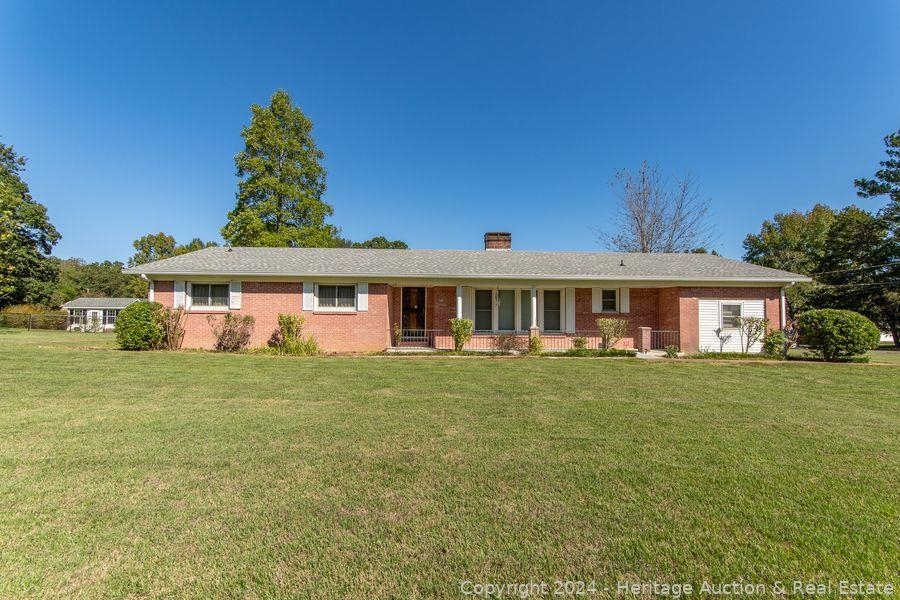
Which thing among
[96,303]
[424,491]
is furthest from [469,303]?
[96,303]

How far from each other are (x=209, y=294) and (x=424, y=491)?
14.5 m

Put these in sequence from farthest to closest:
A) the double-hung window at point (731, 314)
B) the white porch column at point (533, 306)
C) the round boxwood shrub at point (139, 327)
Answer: the double-hung window at point (731, 314), the white porch column at point (533, 306), the round boxwood shrub at point (139, 327)

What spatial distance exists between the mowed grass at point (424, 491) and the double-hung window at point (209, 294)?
25.7 feet

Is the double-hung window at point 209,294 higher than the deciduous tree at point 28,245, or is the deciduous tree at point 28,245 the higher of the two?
the deciduous tree at point 28,245

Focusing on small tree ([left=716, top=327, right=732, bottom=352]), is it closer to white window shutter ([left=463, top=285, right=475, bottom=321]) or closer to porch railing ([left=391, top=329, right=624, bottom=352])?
porch railing ([left=391, top=329, right=624, bottom=352])

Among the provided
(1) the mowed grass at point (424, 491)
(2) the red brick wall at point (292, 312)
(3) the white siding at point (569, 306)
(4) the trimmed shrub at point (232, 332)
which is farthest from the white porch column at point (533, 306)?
(4) the trimmed shrub at point (232, 332)

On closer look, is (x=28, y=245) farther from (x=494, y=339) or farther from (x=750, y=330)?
(x=750, y=330)

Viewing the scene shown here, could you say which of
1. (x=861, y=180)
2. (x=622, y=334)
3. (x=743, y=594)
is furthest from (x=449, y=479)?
(x=861, y=180)

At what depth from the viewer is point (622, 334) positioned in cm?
1522

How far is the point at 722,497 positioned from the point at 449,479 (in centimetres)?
223

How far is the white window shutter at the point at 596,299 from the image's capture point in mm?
16281

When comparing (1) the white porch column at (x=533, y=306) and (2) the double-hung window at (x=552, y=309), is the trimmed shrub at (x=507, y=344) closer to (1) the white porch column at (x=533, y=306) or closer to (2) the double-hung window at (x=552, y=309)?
(1) the white porch column at (x=533, y=306)

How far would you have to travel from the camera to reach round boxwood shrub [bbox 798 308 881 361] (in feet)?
42.5

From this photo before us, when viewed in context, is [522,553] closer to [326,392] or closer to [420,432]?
[420,432]
